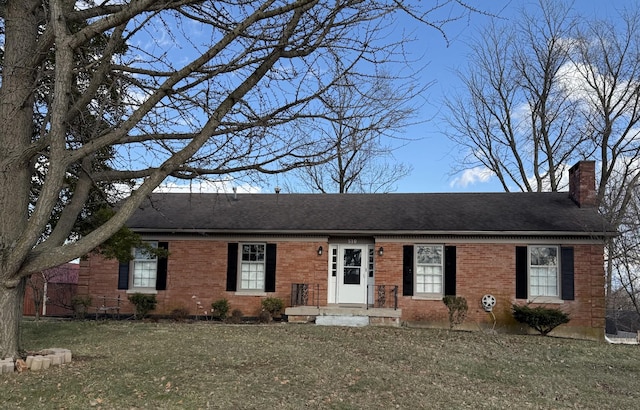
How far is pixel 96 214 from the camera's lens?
534 inches

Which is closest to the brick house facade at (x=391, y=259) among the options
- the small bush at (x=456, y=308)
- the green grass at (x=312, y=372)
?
the small bush at (x=456, y=308)

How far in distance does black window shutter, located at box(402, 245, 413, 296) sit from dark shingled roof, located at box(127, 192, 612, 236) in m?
0.73

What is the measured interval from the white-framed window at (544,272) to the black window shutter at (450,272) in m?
2.30

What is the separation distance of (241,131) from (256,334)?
6293mm

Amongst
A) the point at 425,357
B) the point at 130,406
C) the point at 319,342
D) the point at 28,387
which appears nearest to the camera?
the point at 130,406

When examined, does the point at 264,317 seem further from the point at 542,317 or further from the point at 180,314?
the point at 542,317

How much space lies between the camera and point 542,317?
1633 cm

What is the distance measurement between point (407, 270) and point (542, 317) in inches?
164

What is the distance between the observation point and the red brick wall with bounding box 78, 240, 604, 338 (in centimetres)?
1697

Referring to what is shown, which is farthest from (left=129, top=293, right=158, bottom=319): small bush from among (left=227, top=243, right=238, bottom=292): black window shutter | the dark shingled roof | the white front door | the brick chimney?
the brick chimney

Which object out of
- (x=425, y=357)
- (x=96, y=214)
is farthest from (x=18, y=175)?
(x=425, y=357)

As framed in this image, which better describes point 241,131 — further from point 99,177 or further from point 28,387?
point 28,387

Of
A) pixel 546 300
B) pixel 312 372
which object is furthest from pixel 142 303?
pixel 546 300

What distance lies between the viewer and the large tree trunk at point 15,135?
8016 millimetres
